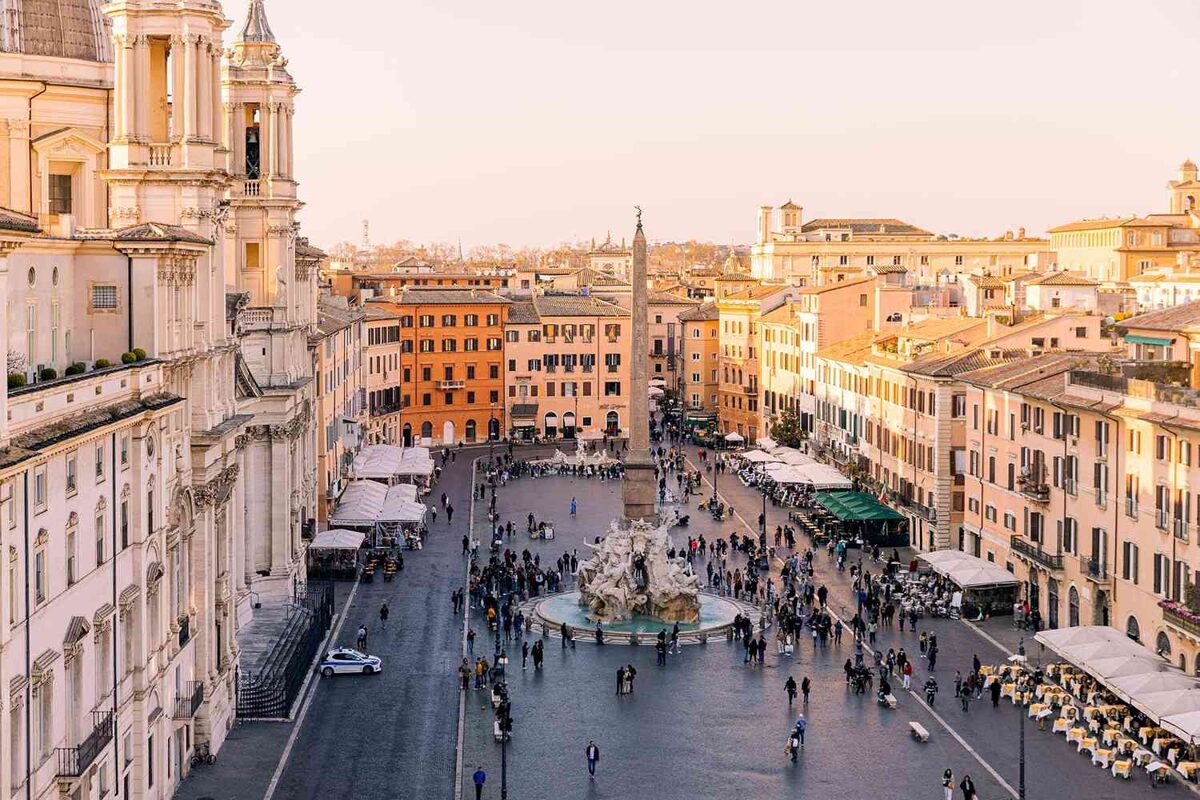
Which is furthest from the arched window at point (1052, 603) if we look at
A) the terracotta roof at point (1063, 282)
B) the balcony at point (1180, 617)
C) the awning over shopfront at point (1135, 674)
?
the terracotta roof at point (1063, 282)

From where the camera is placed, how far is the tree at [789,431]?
101125 millimetres

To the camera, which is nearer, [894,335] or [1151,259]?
[894,335]

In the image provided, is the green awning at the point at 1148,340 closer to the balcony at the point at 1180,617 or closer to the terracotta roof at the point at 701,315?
the balcony at the point at 1180,617

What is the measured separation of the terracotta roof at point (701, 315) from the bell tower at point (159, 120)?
8980 centimetres

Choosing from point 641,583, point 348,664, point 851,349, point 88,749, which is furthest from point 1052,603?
point 851,349

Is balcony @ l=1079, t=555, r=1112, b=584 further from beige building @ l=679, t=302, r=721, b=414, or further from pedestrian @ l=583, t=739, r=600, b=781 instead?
beige building @ l=679, t=302, r=721, b=414

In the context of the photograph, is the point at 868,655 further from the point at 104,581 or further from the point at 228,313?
the point at 104,581

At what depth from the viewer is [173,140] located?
39.4 metres

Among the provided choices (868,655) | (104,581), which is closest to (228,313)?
(104,581)

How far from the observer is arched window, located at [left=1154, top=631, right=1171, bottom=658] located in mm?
46156

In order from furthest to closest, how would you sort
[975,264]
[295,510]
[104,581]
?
[975,264], [295,510], [104,581]

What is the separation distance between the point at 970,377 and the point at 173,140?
3573cm

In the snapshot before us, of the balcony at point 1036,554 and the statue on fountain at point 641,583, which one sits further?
the statue on fountain at point 641,583

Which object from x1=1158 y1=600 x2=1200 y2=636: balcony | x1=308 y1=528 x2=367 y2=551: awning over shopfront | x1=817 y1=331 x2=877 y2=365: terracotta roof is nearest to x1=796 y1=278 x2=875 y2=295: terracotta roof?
x1=817 y1=331 x2=877 y2=365: terracotta roof
